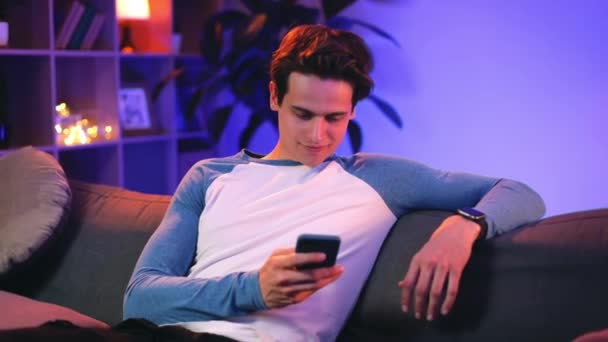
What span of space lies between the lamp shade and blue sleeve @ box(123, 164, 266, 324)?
237cm

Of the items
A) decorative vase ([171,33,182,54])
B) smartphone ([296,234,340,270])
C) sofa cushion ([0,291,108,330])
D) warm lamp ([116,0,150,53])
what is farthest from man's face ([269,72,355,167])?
decorative vase ([171,33,182,54])

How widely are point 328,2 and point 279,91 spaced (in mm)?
2172

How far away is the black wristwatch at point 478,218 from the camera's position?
57.2 inches

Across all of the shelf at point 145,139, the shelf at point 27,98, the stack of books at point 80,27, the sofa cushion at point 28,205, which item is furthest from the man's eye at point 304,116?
the shelf at point 145,139

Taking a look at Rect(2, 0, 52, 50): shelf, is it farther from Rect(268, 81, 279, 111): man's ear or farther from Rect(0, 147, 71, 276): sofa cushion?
Rect(268, 81, 279, 111): man's ear

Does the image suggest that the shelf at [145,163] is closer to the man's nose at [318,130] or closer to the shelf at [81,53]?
the shelf at [81,53]

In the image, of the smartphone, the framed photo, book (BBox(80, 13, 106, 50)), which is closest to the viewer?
the smartphone

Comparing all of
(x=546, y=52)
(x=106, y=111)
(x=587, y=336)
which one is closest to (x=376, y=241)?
(x=587, y=336)

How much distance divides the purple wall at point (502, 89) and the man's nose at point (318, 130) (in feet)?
7.12

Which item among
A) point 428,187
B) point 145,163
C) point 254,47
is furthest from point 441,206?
point 145,163

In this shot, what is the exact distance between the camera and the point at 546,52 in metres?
3.53

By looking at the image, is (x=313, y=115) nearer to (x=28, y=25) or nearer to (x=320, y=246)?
(x=320, y=246)

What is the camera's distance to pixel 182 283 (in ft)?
4.90

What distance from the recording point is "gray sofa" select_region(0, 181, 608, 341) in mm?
1375
